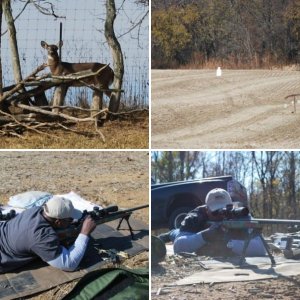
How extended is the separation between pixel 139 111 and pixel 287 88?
84 cm

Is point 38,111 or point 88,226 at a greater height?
point 38,111

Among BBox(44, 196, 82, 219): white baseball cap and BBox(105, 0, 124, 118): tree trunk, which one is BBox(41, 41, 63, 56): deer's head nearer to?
BBox(105, 0, 124, 118): tree trunk

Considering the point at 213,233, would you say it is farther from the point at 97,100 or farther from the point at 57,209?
the point at 97,100

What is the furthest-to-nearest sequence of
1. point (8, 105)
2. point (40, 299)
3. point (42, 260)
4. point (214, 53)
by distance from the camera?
point (8, 105), point (214, 53), point (42, 260), point (40, 299)

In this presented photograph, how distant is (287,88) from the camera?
11.9 ft

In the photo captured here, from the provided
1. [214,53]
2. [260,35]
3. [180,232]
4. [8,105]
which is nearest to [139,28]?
[214,53]

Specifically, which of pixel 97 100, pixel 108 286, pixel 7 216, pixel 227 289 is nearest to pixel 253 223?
pixel 227 289

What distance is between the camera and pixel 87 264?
3369 mm

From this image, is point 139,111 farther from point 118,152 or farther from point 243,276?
point 243,276

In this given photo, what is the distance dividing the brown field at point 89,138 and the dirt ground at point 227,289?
741 mm

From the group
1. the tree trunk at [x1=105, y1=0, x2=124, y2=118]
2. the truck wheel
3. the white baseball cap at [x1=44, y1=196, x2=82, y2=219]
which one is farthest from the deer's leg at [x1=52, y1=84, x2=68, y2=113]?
the truck wheel

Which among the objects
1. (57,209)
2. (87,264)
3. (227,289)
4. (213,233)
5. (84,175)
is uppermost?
(84,175)

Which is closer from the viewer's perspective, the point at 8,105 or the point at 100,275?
the point at 100,275

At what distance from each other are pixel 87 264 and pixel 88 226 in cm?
20
